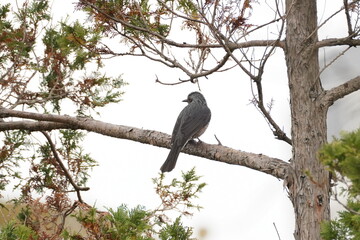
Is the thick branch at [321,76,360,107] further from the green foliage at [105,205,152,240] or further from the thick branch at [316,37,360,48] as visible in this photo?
the green foliage at [105,205,152,240]

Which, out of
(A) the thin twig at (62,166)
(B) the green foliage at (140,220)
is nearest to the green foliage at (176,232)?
(B) the green foliage at (140,220)

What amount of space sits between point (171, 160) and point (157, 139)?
333 mm

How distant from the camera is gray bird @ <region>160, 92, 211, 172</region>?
6.71 metres

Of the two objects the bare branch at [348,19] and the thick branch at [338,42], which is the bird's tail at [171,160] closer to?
the thick branch at [338,42]

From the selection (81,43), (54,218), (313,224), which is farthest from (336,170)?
(54,218)

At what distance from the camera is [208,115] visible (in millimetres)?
7531

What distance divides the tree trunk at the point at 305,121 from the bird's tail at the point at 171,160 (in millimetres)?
1604

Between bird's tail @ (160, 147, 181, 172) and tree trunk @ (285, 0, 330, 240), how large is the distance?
5.26ft

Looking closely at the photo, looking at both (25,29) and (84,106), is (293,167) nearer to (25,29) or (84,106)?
(84,106)

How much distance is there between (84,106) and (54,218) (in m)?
1.85

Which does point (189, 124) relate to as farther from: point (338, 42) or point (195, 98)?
point (338, 42)

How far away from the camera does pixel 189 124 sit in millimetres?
7113

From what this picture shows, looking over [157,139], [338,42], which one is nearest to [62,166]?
[157,139]

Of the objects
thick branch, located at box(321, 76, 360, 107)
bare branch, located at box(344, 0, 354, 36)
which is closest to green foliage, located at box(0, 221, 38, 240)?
thick branch, located at box(321, 76, 360, 107)
